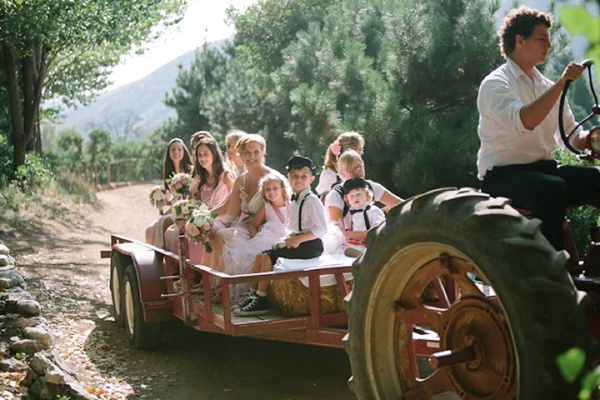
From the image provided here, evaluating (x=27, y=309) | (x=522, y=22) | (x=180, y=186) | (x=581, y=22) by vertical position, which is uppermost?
(x=522, y=22)

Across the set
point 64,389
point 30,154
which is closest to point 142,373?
point 64,389

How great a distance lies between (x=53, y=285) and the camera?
10070 millimetres

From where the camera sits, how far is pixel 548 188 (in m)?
3.54

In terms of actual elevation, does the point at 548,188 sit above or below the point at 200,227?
above

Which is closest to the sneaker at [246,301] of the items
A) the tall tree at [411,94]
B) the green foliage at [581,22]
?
the green foliage at [581,22]

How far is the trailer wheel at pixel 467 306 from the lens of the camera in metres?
2.57

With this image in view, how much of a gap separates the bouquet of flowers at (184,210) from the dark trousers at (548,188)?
3.32 metres

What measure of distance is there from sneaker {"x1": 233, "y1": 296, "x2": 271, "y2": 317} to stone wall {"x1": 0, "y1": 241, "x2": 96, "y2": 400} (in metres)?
1.23

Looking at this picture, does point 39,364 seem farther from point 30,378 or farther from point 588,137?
point 588,137

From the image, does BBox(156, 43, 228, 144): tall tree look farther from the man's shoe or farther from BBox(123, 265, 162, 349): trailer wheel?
the man's shoe

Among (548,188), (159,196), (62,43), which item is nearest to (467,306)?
(548,188)

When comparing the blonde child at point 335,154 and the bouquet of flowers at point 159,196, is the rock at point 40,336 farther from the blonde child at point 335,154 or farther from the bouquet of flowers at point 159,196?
the bouquet of flowers at point 159,196

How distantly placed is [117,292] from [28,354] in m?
2.26

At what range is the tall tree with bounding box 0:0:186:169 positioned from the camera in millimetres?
15133
